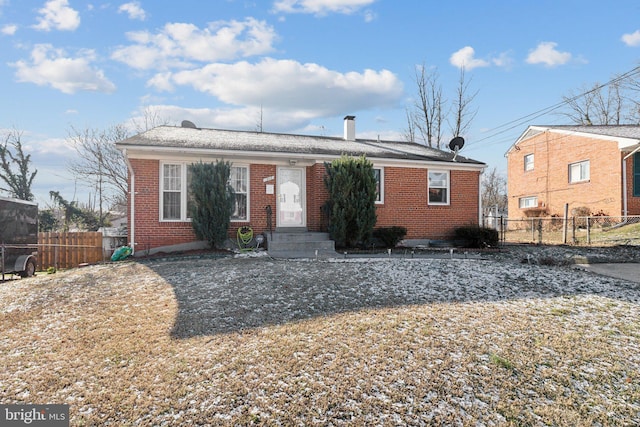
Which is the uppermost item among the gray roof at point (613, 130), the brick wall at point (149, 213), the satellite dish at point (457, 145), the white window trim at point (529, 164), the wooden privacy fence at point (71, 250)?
the gray roof at point (613, 130)

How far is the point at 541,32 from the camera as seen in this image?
46.5ft

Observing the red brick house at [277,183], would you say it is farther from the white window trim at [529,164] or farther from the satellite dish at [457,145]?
the white window trim at [529,164]

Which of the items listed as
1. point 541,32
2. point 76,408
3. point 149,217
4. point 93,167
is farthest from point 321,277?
point 93,167

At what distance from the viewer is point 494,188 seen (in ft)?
138

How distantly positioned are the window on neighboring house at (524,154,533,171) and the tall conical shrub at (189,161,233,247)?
68.1 feet

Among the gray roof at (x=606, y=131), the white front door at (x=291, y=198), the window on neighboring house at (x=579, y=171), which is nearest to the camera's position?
the white front door at (x=291, y=198)

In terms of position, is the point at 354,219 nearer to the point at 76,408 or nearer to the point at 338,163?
the point at 338,163

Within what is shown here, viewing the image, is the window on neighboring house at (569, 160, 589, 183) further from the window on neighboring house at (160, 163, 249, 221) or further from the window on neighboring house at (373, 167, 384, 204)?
the window on neighboring house at (160, 163, 249, 221)

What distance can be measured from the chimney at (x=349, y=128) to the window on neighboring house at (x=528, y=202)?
14.4 meters

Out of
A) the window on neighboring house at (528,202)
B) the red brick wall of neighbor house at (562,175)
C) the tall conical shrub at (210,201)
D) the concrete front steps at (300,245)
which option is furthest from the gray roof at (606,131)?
the tall conical shrub at (210,201)

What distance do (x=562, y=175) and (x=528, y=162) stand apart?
3.40 metres

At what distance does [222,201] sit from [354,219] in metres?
3.76

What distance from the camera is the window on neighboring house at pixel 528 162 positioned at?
23144 millimetres

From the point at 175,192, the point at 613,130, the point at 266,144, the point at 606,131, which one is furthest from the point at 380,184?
the point at 613,130
